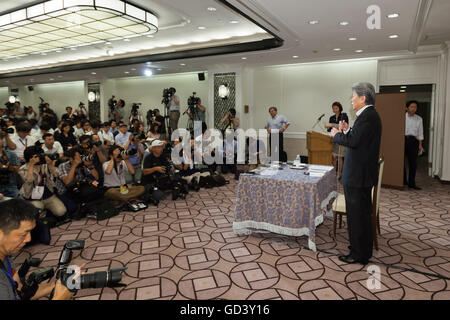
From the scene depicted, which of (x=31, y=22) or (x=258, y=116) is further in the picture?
(x=258, y=116)

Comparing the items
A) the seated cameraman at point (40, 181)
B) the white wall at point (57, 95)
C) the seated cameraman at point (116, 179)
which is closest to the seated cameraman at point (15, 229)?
the seated cameraman at point (40, 181)

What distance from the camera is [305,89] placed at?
8.47 metres

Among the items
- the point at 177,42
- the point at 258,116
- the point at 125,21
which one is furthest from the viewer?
the point at 258,116

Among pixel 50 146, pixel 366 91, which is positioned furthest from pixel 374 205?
pixel 50 146

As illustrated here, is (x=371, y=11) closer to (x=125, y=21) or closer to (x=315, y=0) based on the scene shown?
(x=315, y=0)

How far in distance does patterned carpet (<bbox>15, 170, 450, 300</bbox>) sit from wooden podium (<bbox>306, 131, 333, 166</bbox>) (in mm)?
2006

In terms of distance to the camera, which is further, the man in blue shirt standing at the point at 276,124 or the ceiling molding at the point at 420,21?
the man in blue shirt standing at the point at 276,124

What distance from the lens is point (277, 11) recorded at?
408 cm

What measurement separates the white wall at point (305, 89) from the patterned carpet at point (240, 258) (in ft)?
13.9

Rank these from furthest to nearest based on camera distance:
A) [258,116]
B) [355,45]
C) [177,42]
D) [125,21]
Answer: [258,116], [177,42], [355,45], [125,21]

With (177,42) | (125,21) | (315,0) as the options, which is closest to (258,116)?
(177,42)

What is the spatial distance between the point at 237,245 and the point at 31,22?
531cm

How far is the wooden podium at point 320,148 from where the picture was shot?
20.7 feet

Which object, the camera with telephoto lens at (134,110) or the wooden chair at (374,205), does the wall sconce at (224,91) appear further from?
the wooden chair at (374,205)
